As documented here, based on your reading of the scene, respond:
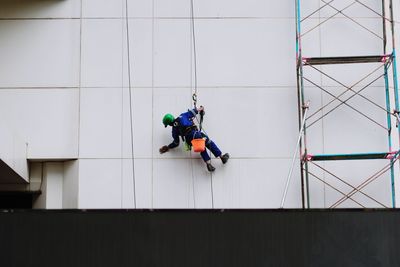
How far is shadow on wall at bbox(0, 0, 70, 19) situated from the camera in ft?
49.3

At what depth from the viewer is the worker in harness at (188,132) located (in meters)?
14.0

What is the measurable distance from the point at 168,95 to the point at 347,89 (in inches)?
123

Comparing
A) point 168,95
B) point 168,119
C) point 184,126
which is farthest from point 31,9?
point 184,126

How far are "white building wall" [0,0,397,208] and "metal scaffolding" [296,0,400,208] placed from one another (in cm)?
10

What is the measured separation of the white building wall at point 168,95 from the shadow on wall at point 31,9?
0.8 inches

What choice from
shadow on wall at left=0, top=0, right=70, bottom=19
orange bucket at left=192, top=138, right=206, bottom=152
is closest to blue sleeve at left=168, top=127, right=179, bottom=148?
orange bucket at left=192, top=138, right=206, bottom=152

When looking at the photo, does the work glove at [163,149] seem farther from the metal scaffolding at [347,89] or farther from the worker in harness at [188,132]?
the metal scaffolding at [347,89]

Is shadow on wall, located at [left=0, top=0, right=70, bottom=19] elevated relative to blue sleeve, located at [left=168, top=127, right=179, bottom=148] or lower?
elevated

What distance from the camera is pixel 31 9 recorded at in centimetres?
1506

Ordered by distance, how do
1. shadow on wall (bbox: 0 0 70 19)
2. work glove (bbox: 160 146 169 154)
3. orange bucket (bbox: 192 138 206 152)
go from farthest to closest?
shadow on wall (bbox: 0 0 70 19), work glove (bbox: 160 146 169 154), orange bucket (bbox: 192 138 206 152)

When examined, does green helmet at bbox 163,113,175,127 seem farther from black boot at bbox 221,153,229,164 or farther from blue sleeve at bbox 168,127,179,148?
black boot at bbox 221,153,229,164

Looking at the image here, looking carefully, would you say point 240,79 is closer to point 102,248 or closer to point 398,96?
point 398,96

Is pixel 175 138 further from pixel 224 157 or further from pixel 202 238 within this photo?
pixel 202 238

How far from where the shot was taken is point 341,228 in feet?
35.3
